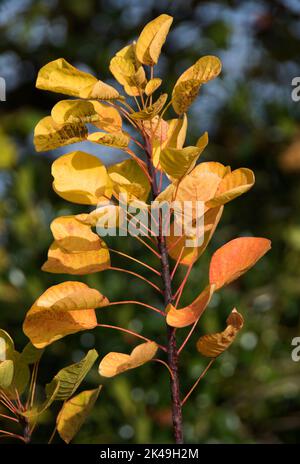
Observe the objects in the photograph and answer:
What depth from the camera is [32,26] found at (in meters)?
2.08

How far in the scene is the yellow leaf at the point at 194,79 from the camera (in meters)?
0.27

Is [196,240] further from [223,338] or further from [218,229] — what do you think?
[218,229]

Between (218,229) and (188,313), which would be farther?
(218,229)

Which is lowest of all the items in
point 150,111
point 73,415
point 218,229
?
point 73,415

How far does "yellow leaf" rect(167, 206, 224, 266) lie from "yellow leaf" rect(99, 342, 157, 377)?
42 mm

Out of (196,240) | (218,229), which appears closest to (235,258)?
(196,240)

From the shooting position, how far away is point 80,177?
282 millimetres

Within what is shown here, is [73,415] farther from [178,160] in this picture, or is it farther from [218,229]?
[218,229]

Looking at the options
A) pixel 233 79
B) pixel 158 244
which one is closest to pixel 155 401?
pixel 158 244

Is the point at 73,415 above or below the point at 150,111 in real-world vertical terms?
below

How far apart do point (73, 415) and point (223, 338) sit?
69 mm

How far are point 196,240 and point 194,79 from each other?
0.20 feet

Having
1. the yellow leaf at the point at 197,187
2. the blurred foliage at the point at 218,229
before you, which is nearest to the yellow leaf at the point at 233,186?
the yellow leaf at the point at 197,187

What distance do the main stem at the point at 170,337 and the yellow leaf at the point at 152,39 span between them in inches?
1.4
